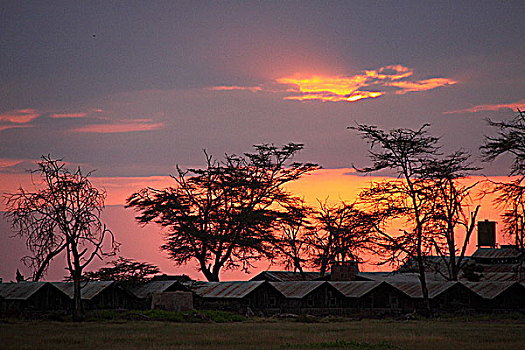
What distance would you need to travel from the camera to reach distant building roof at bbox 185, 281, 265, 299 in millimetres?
67750

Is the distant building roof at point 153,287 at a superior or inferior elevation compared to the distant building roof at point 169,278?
inferior

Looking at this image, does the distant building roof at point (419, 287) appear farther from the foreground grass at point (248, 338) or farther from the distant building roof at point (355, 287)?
the foreground grass at point (248, 338)

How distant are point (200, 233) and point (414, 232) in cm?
3086

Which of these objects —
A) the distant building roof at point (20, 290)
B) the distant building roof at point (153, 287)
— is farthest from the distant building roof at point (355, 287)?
the distant building roof at point (20, 290)

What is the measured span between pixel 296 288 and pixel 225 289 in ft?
24.2

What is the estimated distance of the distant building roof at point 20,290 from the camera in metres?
60.0

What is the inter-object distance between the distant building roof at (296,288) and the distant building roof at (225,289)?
184 cm

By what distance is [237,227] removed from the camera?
274 ft

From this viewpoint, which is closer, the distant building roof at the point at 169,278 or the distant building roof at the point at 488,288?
the distant building roof at the point at 488,288

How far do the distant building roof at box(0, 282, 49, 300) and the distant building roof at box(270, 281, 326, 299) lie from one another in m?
21.1

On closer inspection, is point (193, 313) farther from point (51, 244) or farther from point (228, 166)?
point (228, 166)

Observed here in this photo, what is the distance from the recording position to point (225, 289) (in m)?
70.2

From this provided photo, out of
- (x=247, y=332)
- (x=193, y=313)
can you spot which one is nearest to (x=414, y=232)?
(x=193, y=313)

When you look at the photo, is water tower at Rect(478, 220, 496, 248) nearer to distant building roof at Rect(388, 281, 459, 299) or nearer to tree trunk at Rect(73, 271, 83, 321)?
distant building roof at Rect(388, 281, 459, 299)
